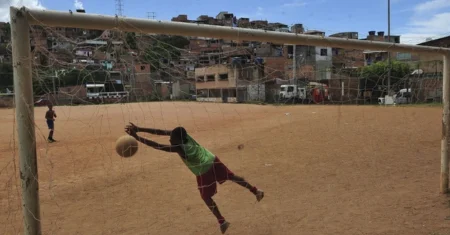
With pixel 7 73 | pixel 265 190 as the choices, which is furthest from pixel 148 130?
pixel 265 190

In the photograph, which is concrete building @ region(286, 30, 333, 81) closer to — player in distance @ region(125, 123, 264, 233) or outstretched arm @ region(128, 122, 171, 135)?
Result: player in distance @ region(125, 123, 264, 233)

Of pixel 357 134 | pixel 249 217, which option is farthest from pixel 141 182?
pixel 357 134

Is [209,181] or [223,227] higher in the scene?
[209,181]

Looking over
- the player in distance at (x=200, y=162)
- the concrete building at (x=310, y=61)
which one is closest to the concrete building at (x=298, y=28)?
the concrete building at (x=310, y=61)

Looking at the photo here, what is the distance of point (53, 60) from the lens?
355cm

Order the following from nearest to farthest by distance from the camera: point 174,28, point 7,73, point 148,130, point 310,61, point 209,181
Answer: point 174,28 → point 148,130 → point 209,181 → point 7,73 → point 310,61

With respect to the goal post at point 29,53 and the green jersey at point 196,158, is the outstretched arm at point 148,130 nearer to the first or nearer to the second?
the green jersey at point 196,158

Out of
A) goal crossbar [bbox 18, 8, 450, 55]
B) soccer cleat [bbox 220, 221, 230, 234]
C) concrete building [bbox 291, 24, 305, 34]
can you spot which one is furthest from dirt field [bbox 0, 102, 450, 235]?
concrete building [bbox 291, 24, 305, 34]

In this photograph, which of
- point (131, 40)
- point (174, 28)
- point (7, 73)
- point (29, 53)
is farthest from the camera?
point (7, 73)

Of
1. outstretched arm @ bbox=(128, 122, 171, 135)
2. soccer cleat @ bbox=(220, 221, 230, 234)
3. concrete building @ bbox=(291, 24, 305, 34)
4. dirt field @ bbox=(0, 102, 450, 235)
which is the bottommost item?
dirt field @ bbox=(0, 102, 450, 235)

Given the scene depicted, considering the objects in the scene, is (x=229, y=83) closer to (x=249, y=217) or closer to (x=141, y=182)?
(x=141, y=182)

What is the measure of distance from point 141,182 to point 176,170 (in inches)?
43.6

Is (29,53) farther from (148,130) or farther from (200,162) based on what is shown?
(200,162)

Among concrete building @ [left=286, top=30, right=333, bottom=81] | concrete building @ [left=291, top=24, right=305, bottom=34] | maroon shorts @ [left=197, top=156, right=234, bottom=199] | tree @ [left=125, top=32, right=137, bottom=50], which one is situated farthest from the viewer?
concrete building @ [left=286, top=30, right=333, bottom=81]
